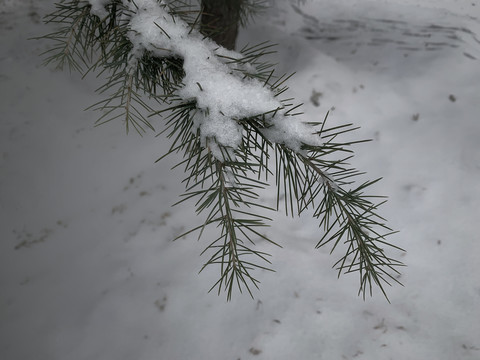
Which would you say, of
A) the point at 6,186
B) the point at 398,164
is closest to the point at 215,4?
the point at 398,164

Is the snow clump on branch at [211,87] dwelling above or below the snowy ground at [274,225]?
above

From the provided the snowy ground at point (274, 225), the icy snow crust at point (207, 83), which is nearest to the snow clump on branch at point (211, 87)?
the icy snow crust at point (207, 83)

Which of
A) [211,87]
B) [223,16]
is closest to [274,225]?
[223,16]

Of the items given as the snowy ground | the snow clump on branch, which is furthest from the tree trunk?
the snow clump on branch

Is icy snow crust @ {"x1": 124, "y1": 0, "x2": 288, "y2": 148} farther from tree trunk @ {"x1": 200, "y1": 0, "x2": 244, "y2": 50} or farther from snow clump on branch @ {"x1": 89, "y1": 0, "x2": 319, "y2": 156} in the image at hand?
tree trunk @ {"x1": 200, "y1": 0, "x2": 244, "y2": 50}

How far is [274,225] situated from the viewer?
190cm

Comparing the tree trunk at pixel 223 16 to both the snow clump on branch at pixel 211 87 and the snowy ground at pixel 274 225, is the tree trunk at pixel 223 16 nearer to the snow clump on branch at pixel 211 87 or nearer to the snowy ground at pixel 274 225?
the snowy ground at pixel 274 225

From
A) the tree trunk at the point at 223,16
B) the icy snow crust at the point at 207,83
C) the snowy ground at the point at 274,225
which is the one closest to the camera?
the icy snow crust at the point at 207,83

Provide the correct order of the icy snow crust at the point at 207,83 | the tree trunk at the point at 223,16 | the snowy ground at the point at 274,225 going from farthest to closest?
the tree trunk at the point at 223,16, the snowy ground at the point at 274,225, the icy snow crust at the point at 207,83

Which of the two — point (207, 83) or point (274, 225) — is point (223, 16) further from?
point (207, 83)

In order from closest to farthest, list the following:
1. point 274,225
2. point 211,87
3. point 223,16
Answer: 1. point 211,87
2. point 223,16
3. point 274,225

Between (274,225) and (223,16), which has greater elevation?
(223,16)

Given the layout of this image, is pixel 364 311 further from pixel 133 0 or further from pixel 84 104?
pixel 84 104

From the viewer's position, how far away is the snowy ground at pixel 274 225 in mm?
1585
